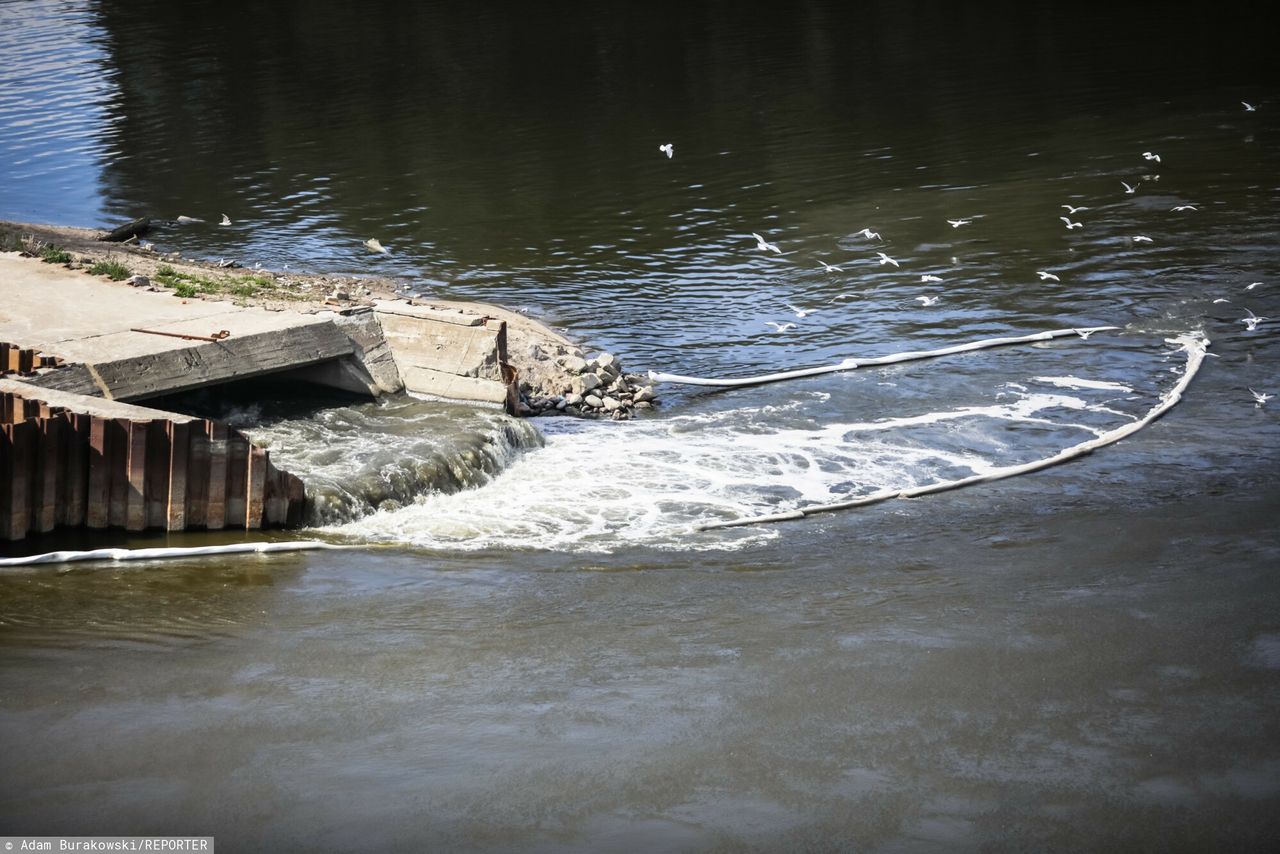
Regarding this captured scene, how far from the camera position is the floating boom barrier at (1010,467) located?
48.4ft

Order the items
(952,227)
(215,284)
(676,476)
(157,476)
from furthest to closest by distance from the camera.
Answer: (952,227) → (215,284) → (676,476) → (157,476)

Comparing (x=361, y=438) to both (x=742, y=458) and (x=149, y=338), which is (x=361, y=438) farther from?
(x=742, y=458)

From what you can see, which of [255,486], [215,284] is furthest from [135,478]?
[215,284]

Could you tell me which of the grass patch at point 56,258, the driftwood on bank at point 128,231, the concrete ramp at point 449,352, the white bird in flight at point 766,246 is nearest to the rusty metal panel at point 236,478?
the concrete ramp at point 449,352

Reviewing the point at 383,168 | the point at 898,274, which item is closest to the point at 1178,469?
the point at 898,274

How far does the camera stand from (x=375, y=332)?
60.0 ft

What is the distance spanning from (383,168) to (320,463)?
2225 cm

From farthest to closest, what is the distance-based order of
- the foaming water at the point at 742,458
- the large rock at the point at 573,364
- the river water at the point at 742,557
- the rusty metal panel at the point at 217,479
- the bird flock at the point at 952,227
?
the bird flock at the point at 952,227
the large rock at the point at 573,364
the foaming water at the point at 742,458
the rusty metal panel at the point at 217,479
the river water at the point at 742,557

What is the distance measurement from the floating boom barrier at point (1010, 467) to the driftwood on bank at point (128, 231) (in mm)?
16481

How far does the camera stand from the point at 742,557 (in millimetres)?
13672

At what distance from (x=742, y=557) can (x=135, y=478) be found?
20.7 ft

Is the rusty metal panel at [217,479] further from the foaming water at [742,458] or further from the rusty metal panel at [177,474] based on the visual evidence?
the foaming water at [742,458]

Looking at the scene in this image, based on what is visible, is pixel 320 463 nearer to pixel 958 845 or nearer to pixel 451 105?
pixel 958 845

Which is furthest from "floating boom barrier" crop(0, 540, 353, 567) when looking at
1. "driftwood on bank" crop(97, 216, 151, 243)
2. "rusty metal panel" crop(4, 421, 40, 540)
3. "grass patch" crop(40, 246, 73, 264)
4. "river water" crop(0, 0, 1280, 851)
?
"driftwood on bank" crop(97, 216, 151, 243)
